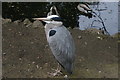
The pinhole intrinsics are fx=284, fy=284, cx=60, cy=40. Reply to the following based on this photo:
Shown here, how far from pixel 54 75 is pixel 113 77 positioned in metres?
0.92

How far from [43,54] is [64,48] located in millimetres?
960

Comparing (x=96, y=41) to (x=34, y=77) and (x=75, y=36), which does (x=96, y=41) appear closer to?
(x=75, y=36)

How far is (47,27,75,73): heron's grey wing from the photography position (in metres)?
3.95

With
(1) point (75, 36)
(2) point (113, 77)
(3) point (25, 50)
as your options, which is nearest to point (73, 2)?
(1) point (75, 36)

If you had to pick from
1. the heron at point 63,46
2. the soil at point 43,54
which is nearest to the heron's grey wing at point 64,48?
the heron at point 63,46

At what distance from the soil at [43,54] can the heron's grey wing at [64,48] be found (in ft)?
1.25

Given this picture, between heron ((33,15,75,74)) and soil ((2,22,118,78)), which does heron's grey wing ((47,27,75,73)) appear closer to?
heron ((33,15,75,74))

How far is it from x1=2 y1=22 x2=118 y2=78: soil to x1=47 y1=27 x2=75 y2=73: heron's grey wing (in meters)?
0.38

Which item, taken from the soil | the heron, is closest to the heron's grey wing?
the heron

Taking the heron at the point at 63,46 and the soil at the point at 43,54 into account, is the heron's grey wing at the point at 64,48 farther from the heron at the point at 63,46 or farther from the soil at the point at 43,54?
the soil at the point at 43,54

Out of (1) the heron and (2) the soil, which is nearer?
(1) the heron

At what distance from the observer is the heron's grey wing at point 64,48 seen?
13.0ft

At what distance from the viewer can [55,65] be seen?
15.0 feet

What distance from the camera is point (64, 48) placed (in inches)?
156
